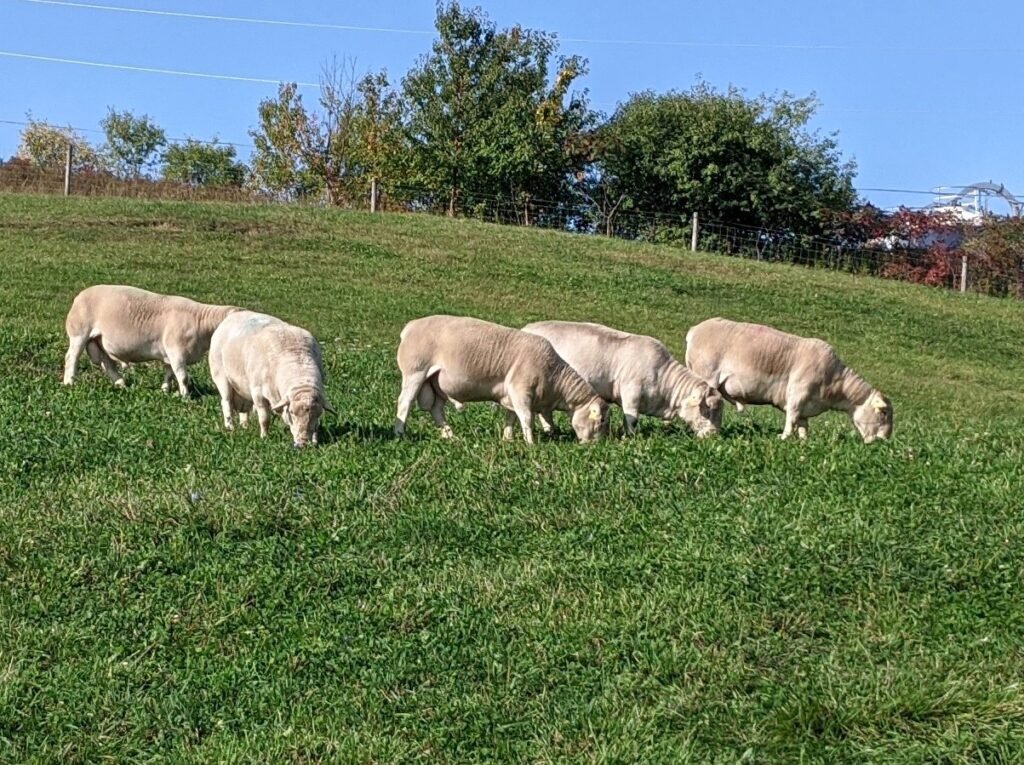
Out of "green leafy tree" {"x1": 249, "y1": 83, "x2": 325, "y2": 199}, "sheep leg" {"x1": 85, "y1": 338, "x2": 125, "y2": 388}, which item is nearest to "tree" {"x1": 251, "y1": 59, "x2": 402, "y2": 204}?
"green leafy tree" {"x1": 249, "y1": 83, "x2": 325, "y2": 199}

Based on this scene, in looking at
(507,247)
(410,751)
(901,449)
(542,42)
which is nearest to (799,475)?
(901,449)

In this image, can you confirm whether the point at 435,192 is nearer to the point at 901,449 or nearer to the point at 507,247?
the point at 507,247

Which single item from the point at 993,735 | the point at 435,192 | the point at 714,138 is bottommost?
the point at 993,735

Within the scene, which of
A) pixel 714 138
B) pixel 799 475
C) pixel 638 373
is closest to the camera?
pixel 799 475

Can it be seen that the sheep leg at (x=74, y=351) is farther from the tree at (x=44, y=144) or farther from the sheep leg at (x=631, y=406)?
the tree at (x=44, y=144)

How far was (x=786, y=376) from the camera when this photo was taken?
1238 cm

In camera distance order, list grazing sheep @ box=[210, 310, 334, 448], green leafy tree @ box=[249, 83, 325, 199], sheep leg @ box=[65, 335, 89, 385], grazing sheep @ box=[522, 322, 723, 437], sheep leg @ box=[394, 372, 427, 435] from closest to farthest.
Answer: grazing sheep @ box=[210, 310, 334, 448] → sheep leg @ box=[394, 372, 427, 435] → grazing sheep @ box=[522, 322, 723, 437] → sheep leg @ box=[65, 335, 89, 385] → green leafy tree @ box=[249, 83, 325, 199]

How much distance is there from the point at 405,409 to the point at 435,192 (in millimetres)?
35906

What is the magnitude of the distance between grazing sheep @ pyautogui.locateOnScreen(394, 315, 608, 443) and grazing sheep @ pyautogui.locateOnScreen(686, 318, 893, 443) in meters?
2.43

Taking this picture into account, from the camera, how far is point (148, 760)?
16.0 ft

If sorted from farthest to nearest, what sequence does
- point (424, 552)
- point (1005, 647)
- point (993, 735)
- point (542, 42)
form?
point (542, 42)
point (424, 552)
point (1005, 647)
point (993, 735)

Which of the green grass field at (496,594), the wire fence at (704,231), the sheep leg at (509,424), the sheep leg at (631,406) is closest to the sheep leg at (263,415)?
the green grass field at (496,594)

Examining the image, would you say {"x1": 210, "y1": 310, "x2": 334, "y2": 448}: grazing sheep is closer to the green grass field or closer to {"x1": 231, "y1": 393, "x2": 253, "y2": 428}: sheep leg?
{"x1": 231, "y1": 393, "x2": 253, "y2": 428}: sheep leg

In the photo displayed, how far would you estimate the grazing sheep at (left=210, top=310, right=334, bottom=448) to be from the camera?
9.45 m
